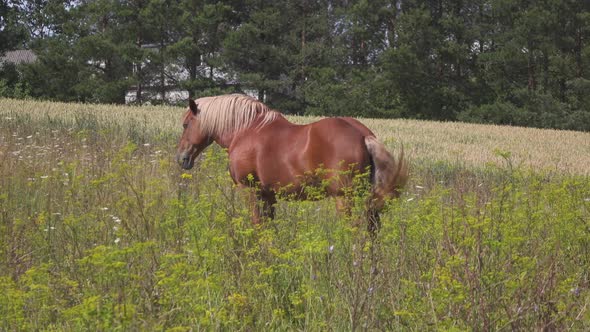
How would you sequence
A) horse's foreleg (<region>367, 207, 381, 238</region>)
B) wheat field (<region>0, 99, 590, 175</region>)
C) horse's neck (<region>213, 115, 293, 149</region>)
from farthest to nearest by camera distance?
1. wheat field (<region>0, 99, 590, 175</region>)
2. horse's neck (<region>213, 115, 293, 149</region>)
3. horse's foreleg (<region>367, 207, 381, 238</region>)

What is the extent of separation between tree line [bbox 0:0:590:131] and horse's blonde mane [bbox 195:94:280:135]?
1139 inches

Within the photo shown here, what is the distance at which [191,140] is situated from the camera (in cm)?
642

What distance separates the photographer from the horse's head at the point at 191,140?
638cm

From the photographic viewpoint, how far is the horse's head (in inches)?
251

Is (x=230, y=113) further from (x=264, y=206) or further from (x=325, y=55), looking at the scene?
(x=325, y=55)

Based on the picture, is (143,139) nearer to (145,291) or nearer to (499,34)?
(145,291)

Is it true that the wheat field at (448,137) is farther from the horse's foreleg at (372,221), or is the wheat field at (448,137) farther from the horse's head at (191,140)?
the horse's foreleg at (372,221)

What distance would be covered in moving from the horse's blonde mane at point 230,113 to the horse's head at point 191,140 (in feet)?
0.19

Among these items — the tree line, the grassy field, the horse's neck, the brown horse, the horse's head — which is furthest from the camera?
the tree line

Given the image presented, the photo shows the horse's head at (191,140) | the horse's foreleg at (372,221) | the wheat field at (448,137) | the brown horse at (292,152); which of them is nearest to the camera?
the horse's foreleg at (372,221)

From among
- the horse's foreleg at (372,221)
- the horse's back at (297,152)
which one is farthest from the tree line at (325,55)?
the horse's foreleg at (372,221)

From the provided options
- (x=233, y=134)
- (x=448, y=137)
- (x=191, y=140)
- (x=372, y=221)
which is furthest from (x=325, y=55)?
(x=372, y=221)

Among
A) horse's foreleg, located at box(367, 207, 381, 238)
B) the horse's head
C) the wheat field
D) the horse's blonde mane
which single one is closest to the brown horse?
the horse's blonde mane

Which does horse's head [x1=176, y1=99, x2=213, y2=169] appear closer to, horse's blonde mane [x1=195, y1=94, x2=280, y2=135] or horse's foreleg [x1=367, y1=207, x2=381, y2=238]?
horse's blonde mane [x1=195, y1=94, x2=280, y2=135]
